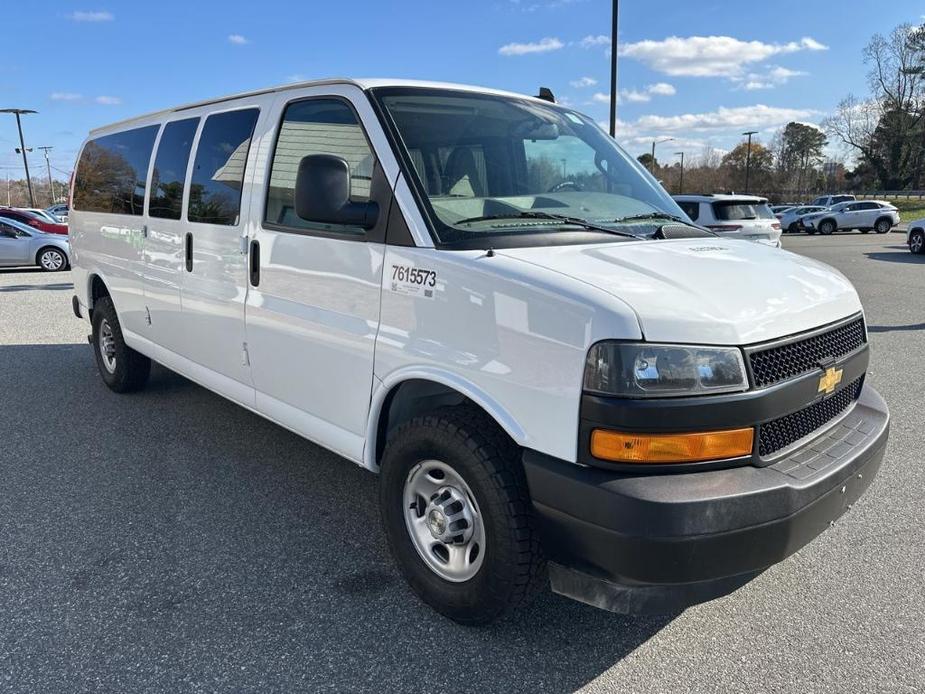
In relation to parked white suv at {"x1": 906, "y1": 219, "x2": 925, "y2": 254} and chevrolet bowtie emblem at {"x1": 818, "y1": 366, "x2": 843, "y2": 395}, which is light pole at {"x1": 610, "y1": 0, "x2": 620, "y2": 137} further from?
chevrolet bowtie emblem at {"x1": 818, "y1": 366, "x2": 843, "y2": 395}

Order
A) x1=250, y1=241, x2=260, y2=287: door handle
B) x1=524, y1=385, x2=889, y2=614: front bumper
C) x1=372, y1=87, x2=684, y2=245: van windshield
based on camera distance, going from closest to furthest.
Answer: x1=524, y1=385, x2=889, y2=614: front bumper, x1=372, y1=87, x2=684, y2=245: van windshield, x1=250, y1=241, x2=260, y2=287: door handle

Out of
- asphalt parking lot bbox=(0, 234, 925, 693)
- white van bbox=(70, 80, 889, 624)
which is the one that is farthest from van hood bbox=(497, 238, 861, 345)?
asphalt parking lot bbox=(0, 234, 925, 693)

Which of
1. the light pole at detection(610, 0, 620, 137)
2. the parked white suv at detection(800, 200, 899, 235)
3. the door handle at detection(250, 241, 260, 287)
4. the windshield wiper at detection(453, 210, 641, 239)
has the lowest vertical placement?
the door handle at detection(250, 241, 260, 287)

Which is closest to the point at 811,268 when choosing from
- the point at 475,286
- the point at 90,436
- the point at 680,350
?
the point at 680,350

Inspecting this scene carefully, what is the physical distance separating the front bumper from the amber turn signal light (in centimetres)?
6

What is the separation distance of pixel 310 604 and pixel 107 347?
4132 millimetres

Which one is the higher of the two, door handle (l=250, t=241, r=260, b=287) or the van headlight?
door handle (l=250, t=241, r=260, b=287)

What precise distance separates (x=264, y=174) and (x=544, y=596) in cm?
244

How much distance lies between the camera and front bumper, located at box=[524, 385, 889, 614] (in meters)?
2.20

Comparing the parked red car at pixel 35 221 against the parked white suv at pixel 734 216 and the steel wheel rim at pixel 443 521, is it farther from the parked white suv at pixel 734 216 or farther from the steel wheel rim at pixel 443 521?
the steel wheel rim at pixel 443 521

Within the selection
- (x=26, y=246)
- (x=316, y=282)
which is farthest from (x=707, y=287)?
(x=26, y=246)

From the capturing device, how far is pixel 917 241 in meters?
20.6

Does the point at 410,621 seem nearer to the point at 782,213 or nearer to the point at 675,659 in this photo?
the point at 675,659

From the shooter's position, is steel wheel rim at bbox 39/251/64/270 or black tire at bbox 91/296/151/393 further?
steel wheel rim at bbox 39/251/64/270
